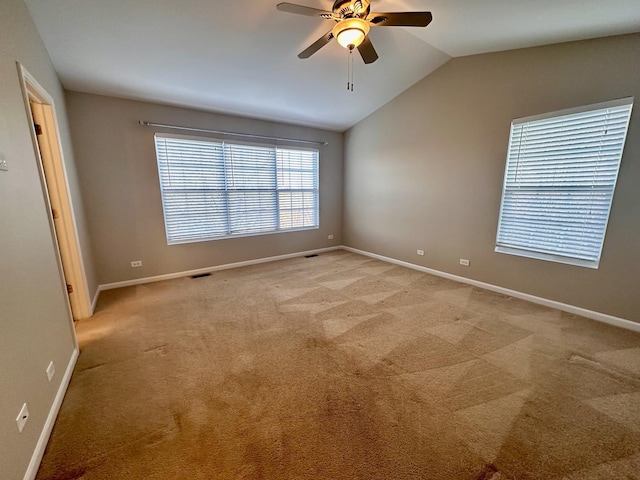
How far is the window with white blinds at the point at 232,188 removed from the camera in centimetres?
396

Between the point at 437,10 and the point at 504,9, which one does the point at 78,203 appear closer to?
the point at 437,10

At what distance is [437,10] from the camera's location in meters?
2.44

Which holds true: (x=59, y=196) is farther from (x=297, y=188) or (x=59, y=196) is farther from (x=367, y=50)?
(x=297, y=188)

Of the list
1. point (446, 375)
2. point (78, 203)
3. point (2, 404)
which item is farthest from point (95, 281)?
point (446, 375)

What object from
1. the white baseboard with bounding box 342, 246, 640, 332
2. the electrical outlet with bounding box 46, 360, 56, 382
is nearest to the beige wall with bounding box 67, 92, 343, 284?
the electrical outlet with bounding box 46, 360, 56, 382

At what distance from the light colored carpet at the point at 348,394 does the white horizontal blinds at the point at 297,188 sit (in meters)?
2.45

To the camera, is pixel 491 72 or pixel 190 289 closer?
pixel 491 72

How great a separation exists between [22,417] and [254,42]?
3436 millimetres

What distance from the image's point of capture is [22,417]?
126cm

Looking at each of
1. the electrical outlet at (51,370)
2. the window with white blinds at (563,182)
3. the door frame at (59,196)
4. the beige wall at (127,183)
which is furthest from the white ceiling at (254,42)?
the electrical outlet at (51,370)

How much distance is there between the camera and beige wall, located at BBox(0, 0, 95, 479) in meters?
1.22

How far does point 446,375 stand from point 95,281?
14.0ft

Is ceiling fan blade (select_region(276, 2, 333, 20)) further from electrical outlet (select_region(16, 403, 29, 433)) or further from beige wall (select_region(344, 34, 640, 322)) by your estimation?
electrical outlet (select_region(16, 403, 29, 433))

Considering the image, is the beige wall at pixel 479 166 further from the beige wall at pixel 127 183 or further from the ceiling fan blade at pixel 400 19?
the beige wall at pixel 127 183
